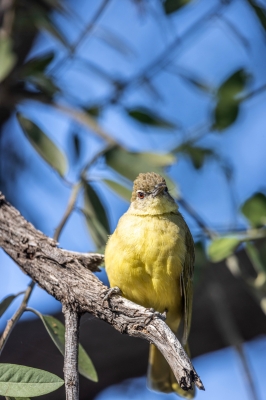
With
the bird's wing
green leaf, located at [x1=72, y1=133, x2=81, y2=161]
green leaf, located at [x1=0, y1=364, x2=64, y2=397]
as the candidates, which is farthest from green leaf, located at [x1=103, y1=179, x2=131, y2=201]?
green leaf, located at [x1=0, y1=364, x2=64, y2=397]

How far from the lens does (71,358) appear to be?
266 cm

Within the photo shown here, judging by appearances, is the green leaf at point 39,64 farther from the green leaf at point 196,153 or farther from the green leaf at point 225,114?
the green leaf at point 225,114

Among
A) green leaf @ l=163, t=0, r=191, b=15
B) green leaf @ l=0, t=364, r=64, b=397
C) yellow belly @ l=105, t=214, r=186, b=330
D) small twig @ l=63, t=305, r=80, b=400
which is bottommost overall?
green leaf @ l=0, t=364, r=64, b=397

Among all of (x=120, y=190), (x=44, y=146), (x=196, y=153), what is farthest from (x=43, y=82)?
(x=196, y=153)

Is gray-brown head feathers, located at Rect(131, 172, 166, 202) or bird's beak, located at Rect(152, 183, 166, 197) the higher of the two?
gray-brown head feathers, located at Rect(131, 172, 166, 202)

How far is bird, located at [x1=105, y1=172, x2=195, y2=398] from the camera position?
367 cm

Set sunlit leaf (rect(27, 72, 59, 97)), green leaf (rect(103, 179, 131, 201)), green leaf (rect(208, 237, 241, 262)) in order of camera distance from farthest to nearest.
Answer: sunlit leaf (rect(27, 72, 59, 97)) < green leaf (rect(103, 179, 131, 201)) < green leaf (rect(208, 237, 241, 262))

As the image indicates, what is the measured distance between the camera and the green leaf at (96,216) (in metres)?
3.84

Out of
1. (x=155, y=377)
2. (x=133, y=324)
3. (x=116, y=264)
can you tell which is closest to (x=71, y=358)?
(x=133, y=324)

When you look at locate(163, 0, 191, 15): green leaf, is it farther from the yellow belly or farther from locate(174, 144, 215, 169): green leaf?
the yellow belly

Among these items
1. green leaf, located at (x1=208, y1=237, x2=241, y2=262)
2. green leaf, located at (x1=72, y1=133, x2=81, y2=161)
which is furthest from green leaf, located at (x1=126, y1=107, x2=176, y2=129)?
green leaf, located at (x1=208, y1=237, x2=241, y2=262)

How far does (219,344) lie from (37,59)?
9.29 ft

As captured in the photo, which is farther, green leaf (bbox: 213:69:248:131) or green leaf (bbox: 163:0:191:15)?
green leaf (bbox: 213:69:248:131)

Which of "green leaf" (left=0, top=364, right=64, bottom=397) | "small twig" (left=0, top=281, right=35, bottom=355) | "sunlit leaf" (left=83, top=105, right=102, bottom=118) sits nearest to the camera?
"green leaf" (left=0, top=364, right=64, bottom=397)
